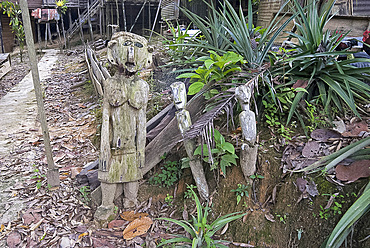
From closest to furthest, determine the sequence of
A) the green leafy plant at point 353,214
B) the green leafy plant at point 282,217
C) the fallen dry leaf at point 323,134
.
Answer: the green leafy plant at point 353,214 < the green leafy plant at point 282,217 < the fallen dry leaf at point 323,134

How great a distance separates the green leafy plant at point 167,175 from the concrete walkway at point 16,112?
2.59m

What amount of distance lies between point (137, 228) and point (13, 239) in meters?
1.15

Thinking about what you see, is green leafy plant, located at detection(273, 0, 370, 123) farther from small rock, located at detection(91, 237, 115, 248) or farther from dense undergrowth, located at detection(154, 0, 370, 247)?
small rock, located at detection(91, 237, 115, 248)

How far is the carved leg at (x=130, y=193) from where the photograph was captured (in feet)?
9.40

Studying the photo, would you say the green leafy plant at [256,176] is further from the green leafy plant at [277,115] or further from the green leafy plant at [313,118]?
the green leafy plant at [313,118]

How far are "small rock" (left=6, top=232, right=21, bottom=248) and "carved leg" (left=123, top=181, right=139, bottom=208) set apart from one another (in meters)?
1.01

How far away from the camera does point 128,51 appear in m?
2.43

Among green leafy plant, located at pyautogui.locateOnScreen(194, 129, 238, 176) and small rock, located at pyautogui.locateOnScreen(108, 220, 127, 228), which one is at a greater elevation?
green leafy plant, located at pyautogui.locateOnScreen(194, 129, 238, 176)

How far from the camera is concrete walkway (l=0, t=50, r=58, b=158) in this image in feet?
15.5

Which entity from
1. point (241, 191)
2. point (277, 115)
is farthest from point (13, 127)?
point (277, 115)

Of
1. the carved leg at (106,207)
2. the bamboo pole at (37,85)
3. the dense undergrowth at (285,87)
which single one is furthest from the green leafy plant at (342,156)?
the bamboo pole at (37,85)

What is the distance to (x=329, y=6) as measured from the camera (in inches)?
123

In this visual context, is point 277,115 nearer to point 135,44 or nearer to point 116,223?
point 135,44

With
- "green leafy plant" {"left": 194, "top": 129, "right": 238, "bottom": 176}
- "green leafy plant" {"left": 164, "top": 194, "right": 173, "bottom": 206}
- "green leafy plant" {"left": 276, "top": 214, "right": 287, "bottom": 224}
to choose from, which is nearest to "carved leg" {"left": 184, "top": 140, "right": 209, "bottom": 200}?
"green leafy plant" {"left": 194, "top": 129, "right": 238, "bottom": 176}
